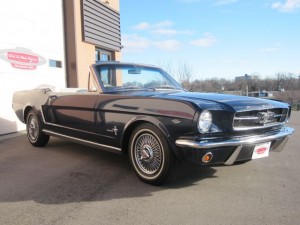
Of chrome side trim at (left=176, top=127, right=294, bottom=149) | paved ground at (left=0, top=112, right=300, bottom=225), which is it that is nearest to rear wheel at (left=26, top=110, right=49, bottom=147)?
paved ground at (left=0, top=112, right=300, bottom=225)

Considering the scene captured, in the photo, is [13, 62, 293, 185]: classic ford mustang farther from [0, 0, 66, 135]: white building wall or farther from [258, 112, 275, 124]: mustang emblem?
[0, 0, 66, 135]: white building wall

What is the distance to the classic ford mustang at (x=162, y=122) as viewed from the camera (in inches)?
132

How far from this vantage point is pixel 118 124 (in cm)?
408

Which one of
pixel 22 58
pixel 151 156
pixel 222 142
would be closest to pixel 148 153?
pixel 151 156

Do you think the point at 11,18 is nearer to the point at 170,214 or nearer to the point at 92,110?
the point at 92,110

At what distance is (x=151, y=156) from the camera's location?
3764 millimetres

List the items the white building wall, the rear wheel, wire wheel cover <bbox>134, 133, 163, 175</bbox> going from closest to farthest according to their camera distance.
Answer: wire wheel cover <bbox>134, 133, 163, 175</bbox>
the rear wheel
the white building wall

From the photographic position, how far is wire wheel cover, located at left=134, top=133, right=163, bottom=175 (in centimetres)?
371

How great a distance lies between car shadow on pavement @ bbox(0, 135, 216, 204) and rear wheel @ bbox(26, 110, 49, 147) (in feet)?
1.01

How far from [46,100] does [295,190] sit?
4.16m

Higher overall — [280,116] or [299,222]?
[280,116]

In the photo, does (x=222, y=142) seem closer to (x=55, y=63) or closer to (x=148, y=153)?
(x=148, y=153)

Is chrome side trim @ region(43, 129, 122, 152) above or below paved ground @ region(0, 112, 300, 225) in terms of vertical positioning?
above

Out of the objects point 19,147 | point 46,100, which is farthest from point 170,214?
point 19,147
